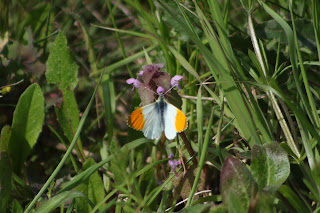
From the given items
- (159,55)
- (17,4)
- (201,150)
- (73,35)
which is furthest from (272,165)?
(17,4)

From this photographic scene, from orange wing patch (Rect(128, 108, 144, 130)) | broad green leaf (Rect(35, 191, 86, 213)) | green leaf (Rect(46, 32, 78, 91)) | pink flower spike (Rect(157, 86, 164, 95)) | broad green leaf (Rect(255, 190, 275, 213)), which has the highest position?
green leaf (Rect(46, 32, 78, 91))

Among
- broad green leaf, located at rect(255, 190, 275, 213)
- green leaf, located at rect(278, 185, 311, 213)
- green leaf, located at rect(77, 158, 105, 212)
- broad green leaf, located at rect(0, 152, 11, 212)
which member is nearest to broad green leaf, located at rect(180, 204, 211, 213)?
broad green leaf, located at rect(255, 190, 275, 213)

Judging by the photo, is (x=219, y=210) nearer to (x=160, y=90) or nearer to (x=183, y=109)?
(x=160, y=90)

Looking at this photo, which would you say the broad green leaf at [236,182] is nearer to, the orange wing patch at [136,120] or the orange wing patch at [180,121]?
the orange wing patch at [180,121]

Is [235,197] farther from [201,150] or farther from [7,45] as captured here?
[7,45]

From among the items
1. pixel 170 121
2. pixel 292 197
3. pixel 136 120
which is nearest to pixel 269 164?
pixel 292 197

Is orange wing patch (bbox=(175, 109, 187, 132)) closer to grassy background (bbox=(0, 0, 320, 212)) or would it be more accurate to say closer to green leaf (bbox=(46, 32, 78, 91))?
grassy background (bbox=(0, 0, 320, 212))
